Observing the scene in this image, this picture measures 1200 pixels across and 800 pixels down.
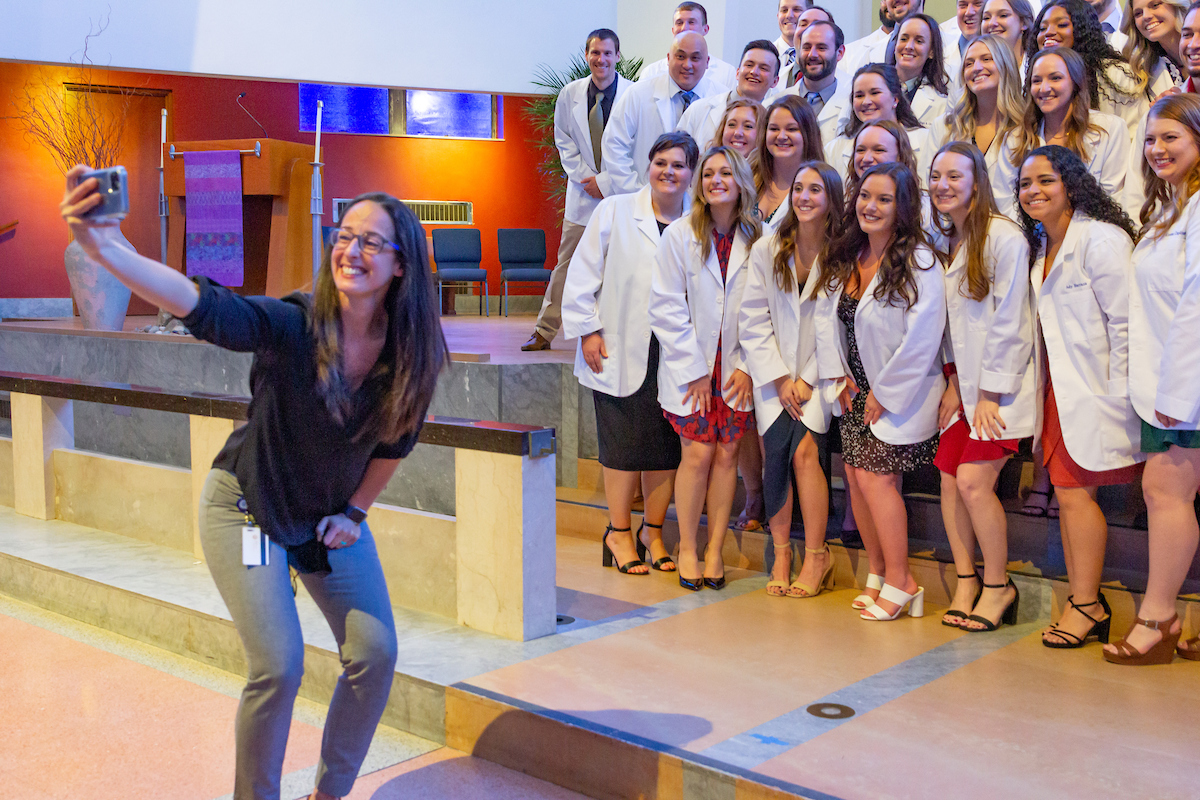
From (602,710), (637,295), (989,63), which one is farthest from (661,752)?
(989,63)

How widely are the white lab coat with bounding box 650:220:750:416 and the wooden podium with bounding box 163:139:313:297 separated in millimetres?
3641

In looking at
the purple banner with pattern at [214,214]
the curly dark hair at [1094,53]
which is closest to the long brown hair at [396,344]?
the curly dark hair at [1094,53]

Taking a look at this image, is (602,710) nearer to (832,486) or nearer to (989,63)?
(832,486)

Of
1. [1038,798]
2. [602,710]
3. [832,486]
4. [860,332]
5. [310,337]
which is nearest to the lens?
[310,337]

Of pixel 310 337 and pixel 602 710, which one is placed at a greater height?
pixel 310 337

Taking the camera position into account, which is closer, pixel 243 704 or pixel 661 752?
pixel 243 704

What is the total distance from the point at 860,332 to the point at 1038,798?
1.49 metres

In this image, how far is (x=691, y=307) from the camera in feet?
11.8

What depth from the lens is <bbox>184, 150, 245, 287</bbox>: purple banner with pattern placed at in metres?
6.88

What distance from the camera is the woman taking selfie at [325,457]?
192 centimetres

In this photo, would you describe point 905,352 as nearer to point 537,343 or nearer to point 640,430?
point 640,430

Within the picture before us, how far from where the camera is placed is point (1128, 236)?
2908mm

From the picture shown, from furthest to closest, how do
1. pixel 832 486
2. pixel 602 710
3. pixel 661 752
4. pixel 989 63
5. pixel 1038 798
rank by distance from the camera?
pixel 832 486, pixel 989 63, pixel 602 710, pixel 661 752, pixel 1038 798

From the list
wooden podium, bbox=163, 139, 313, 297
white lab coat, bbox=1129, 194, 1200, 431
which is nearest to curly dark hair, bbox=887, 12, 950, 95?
white lab coat, bbox=1129, 194, 1200, 431
